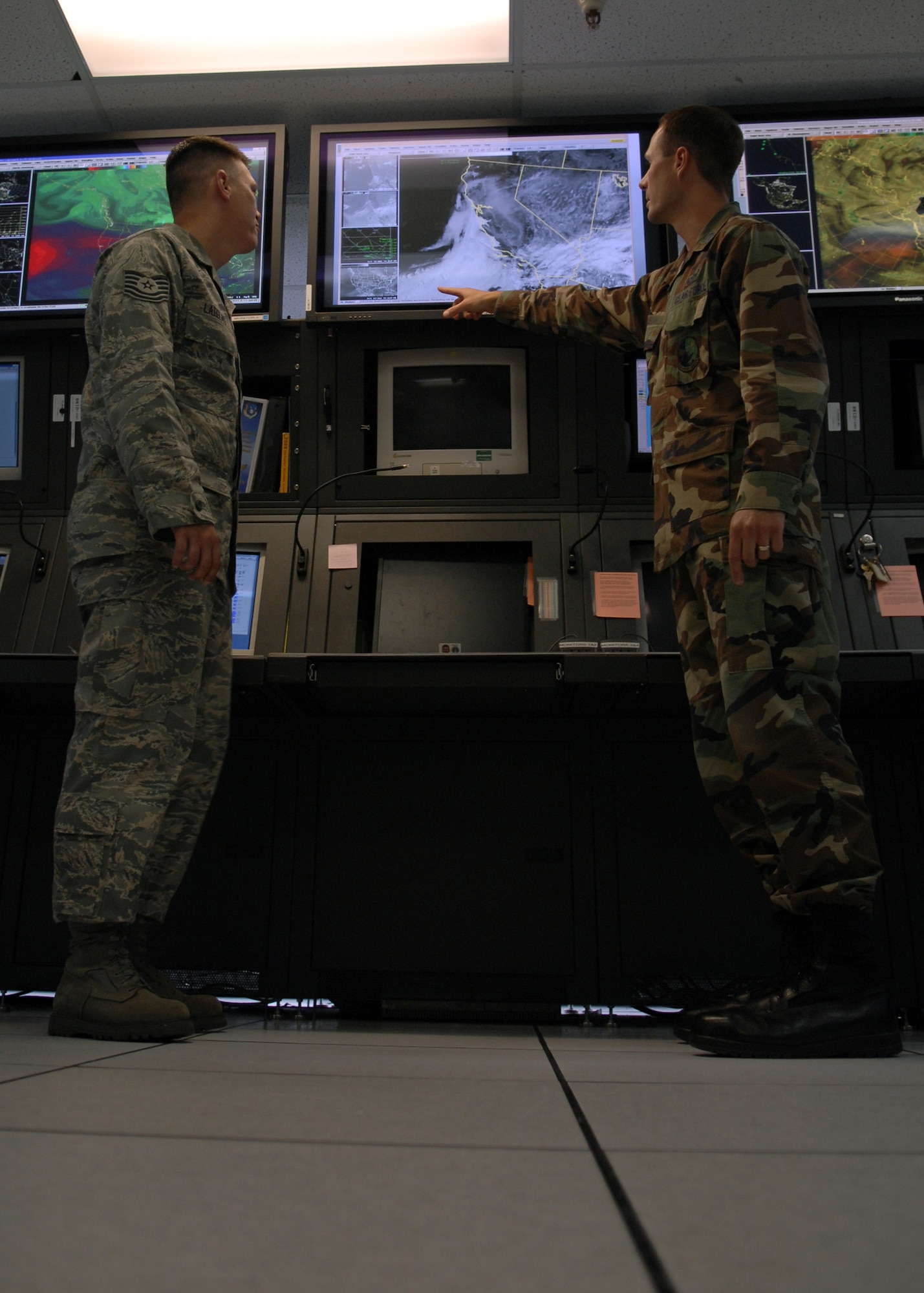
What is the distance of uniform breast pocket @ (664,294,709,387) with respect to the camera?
1.72m

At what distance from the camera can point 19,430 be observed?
265 cm

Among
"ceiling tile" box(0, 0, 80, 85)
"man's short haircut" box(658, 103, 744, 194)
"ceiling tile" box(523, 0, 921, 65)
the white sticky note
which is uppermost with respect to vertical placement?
"ceiling tile" box(523, 0, 921, 65)

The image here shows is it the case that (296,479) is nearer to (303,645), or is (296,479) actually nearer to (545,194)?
(303,645)

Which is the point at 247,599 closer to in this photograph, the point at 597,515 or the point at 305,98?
the point at 597,515

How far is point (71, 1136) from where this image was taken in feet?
1.94

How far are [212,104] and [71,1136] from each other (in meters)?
3.09

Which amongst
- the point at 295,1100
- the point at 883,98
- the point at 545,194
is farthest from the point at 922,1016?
the point at 883,98

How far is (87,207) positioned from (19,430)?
0.70 metres

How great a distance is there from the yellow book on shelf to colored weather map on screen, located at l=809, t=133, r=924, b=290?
153 centimetres

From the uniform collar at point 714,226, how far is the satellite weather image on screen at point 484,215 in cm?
75

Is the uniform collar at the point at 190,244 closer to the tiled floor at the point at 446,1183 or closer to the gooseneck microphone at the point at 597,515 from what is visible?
the gooseneck microphone at the point at 597,515

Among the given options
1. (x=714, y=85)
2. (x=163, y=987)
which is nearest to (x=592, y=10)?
(x=714, y=85)

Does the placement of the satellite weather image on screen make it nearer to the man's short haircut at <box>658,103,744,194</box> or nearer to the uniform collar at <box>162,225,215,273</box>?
the man's short haircut at <box>658,103,744,194</box>

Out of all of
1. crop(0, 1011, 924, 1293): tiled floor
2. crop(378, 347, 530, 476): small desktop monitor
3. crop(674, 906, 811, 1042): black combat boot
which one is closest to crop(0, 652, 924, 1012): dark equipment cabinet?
crop(674, 906, 811, 1042): black combat boot
